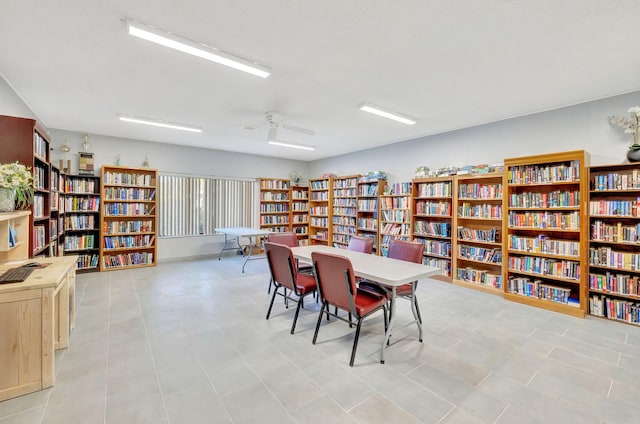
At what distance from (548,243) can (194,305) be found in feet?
15.9

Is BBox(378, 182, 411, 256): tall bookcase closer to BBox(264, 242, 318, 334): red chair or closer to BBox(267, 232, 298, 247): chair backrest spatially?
BBox(267, 232, 298, 247): chair backrest

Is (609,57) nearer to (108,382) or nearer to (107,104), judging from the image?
(108,382)

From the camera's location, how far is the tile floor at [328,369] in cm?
184

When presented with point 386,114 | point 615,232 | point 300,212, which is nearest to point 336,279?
point 386,114

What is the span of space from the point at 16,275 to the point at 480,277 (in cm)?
552

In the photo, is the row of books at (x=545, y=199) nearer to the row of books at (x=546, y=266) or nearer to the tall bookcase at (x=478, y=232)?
the tall bookcase at (x=478, y=232)

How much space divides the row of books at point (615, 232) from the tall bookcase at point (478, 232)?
111cm

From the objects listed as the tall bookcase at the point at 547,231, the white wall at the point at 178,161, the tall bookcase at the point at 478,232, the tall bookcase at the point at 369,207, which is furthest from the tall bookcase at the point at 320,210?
the tall bookcase at the point at 547,231

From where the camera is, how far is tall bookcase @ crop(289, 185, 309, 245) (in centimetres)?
810

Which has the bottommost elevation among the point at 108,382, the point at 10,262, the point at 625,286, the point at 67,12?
the point at 108,382

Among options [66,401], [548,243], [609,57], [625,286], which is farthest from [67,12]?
[625,286]

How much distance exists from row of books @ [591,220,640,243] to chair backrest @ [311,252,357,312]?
332cm

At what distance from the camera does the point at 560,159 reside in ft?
11.9

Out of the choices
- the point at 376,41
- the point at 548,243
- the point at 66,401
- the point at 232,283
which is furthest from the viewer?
the point at 232,283
